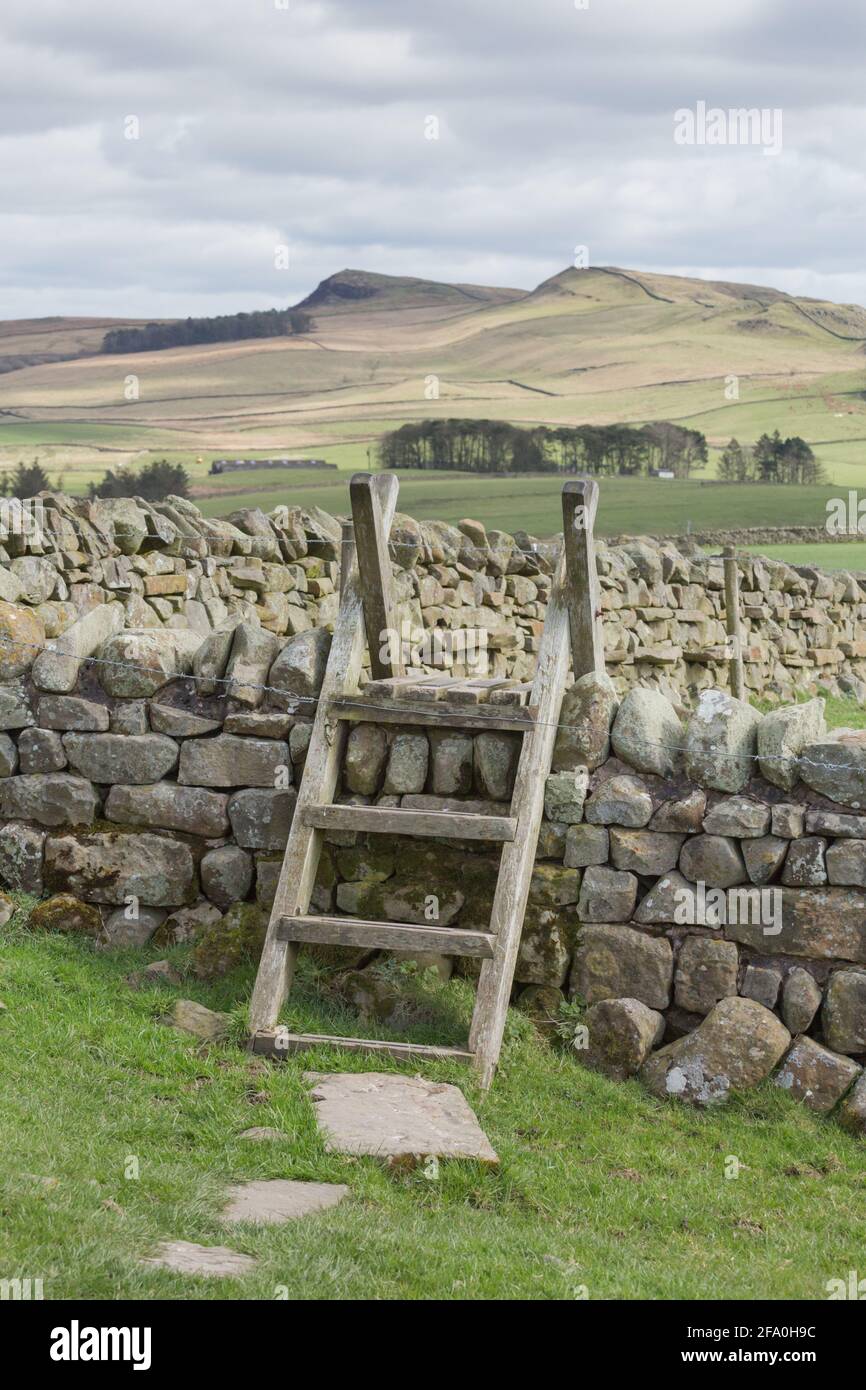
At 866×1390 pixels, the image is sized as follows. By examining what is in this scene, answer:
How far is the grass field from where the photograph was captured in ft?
15.2

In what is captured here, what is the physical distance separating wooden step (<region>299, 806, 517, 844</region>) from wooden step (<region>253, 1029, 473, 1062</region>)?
1.02 meters

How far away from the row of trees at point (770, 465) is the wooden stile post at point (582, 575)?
4063 cm

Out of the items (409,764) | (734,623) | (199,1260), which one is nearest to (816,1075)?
(409,764)

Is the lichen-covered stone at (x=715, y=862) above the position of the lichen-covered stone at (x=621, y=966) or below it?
above

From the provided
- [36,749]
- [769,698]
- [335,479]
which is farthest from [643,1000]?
[335,479]

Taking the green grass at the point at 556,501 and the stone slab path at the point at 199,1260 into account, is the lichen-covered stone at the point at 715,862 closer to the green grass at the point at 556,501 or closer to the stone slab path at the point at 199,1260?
the stone slab path at the point at 199,1260

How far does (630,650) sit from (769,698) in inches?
133

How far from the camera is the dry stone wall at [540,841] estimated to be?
6688 millimetres

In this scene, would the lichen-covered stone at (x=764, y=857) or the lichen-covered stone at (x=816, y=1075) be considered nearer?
the lichen-covered stone at (x=816, y=1075)

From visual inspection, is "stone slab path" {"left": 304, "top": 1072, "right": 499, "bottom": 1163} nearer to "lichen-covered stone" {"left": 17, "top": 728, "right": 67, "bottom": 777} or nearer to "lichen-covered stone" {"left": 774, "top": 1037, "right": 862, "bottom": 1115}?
"lichen-covered stone" {"left": 774, "top": 1037, "right": 862, "bottom": 1115}

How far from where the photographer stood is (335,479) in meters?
47.0

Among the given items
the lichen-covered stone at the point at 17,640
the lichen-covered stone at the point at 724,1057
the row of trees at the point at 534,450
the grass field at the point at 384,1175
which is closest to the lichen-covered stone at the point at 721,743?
the lichen-covered stone at the point at 724,1057

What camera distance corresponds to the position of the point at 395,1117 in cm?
589

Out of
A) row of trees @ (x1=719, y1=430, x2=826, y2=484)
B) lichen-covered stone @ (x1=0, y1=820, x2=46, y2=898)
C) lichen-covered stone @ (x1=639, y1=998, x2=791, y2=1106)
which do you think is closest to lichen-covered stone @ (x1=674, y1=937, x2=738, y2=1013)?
lichen-covered stone @ (x1=639, y1=998, x2=791, y2=1106)
